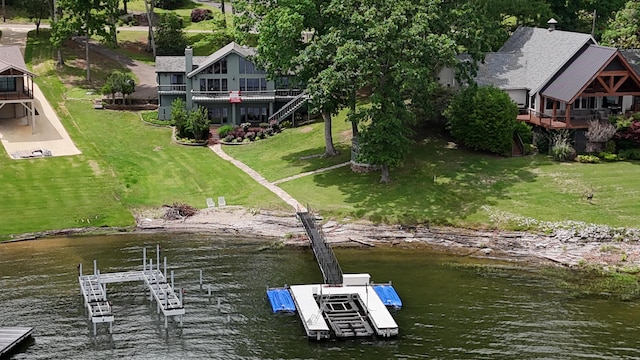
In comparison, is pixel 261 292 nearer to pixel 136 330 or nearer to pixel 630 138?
pixel 136 330

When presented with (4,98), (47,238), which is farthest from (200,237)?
(4,98)

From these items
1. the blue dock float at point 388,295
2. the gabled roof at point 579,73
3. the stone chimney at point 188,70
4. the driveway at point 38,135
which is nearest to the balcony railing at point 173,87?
the stone chimney at point 188,70

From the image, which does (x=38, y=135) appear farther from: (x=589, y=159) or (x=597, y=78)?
(x=597, y=78)

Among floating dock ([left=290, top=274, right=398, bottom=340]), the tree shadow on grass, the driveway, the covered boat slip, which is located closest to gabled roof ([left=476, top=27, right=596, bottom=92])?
the tree shadow on grass

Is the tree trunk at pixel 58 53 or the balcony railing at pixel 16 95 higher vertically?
the tree trunk at pixel 58 53

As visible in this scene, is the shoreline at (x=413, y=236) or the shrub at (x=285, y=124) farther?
the shrub at (x=285, y=124)

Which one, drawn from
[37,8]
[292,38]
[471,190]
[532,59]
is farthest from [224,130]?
[37,8]

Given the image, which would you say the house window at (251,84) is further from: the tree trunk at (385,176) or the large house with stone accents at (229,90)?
the tree trunk at (385,176)

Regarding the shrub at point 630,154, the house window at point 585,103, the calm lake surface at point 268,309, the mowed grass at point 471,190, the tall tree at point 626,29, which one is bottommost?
the calm lake surface at point 268,309
